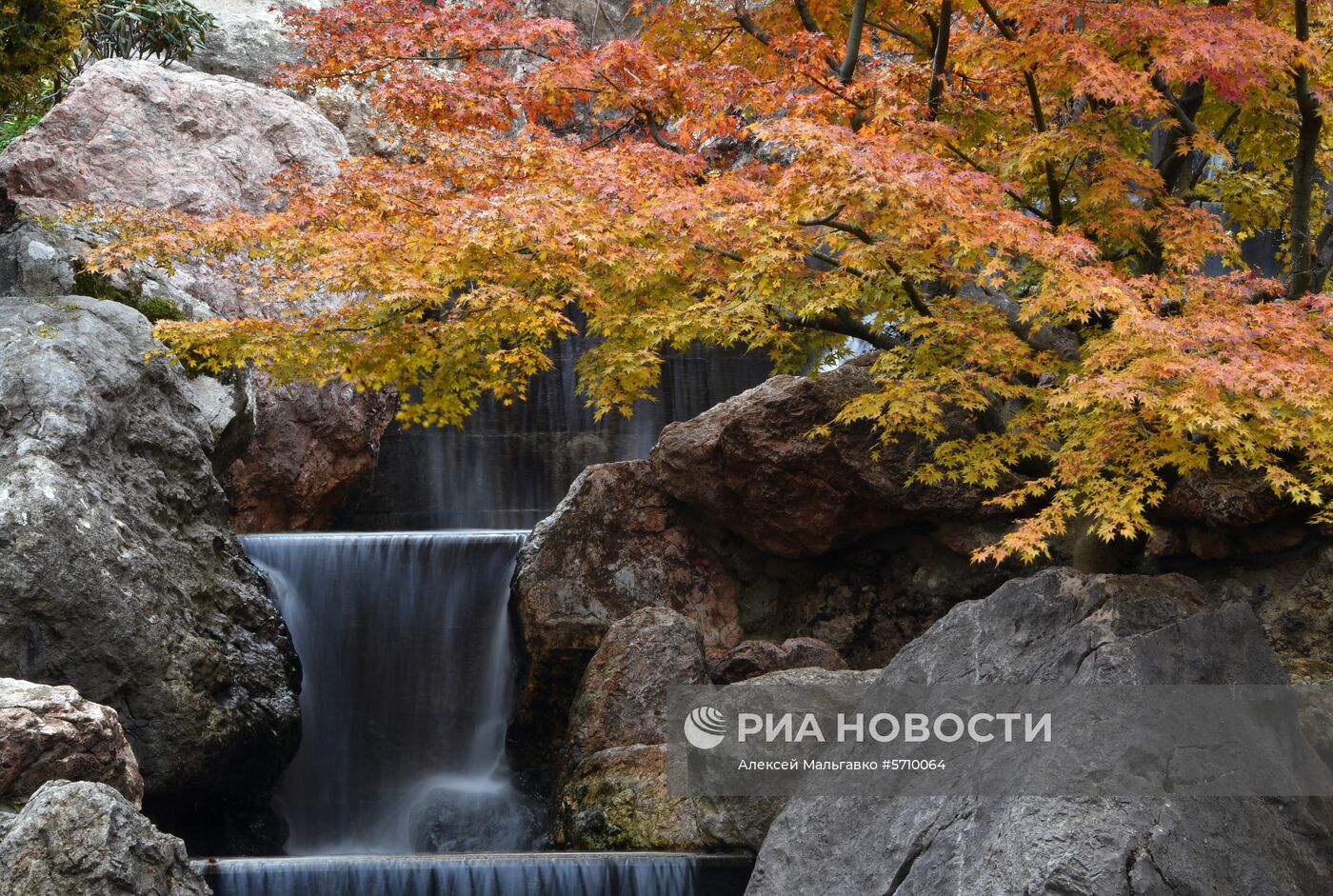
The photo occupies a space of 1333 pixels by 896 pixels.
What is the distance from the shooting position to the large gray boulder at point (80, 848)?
484cm

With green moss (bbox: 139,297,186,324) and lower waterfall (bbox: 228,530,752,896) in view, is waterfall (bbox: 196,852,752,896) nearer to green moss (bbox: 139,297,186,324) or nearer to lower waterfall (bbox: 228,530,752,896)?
lower waterfall (bbox: 228,530,752,896)

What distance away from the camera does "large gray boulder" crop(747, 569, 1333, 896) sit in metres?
4.88

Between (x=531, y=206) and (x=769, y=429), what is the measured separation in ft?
11.8

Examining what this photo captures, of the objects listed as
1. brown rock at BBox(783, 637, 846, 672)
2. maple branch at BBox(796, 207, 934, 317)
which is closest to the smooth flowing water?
brown rock at BBox(783, 637, 846, 672)

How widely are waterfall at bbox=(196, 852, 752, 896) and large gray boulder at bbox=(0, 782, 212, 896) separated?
166 cm

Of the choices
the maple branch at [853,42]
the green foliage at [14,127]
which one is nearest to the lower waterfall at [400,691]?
the maple branch at [853,42]

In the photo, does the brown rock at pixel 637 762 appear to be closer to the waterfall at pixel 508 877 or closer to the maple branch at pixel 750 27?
the waterfall at pixel 508 877

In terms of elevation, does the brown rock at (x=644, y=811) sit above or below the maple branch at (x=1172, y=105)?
below

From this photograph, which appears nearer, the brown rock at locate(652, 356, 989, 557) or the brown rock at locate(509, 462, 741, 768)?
the brown rock at locate(652, 356, 989, 557)

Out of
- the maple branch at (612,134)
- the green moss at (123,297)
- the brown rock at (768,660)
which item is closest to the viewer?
the brown rock at (768,660)

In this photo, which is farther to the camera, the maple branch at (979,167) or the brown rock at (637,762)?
the maple branch at (979,167)

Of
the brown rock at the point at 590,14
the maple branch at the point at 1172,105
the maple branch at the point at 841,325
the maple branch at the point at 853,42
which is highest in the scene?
the brown rock at the point at 590,14

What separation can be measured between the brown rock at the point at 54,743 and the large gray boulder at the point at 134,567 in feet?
5.96

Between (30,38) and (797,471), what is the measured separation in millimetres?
7824
